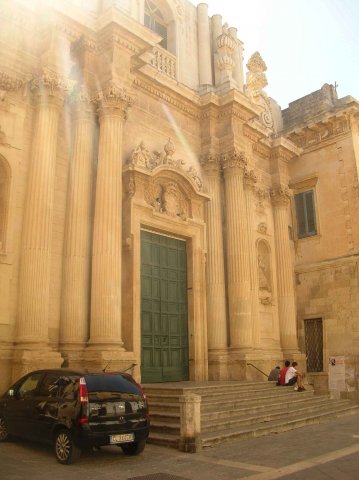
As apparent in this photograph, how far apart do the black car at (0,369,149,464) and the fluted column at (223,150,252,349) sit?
301 inches

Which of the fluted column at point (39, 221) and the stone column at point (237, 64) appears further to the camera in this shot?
the stone column at point (237, 64)

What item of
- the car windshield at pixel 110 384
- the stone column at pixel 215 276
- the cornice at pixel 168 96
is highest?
the cornice at pixel 168 96

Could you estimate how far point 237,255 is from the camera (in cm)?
1619

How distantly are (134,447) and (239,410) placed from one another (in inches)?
136

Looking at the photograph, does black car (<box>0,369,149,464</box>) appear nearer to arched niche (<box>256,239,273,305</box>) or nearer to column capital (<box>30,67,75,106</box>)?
column capital (<box>30,67,75,106</box>)

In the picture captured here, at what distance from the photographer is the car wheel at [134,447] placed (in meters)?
8.11

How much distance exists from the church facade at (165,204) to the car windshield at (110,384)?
9.32ft

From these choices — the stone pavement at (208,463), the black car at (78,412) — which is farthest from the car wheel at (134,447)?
the stone pavement at (208,463)

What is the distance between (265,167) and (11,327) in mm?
12454

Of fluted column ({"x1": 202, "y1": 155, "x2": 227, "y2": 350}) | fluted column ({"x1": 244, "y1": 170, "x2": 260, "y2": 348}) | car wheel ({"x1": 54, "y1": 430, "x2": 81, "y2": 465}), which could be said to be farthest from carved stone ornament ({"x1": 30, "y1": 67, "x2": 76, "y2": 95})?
car wheel ({"x1": 54, "y1": 430, "x2": 81, "y2": 465})

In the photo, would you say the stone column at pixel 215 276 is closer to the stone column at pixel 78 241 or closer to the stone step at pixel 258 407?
the stone step at pixel 258 407

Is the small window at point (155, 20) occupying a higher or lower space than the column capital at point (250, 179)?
higher

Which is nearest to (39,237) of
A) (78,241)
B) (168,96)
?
(78,241)

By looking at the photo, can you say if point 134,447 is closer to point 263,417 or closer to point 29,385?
point 29,385
